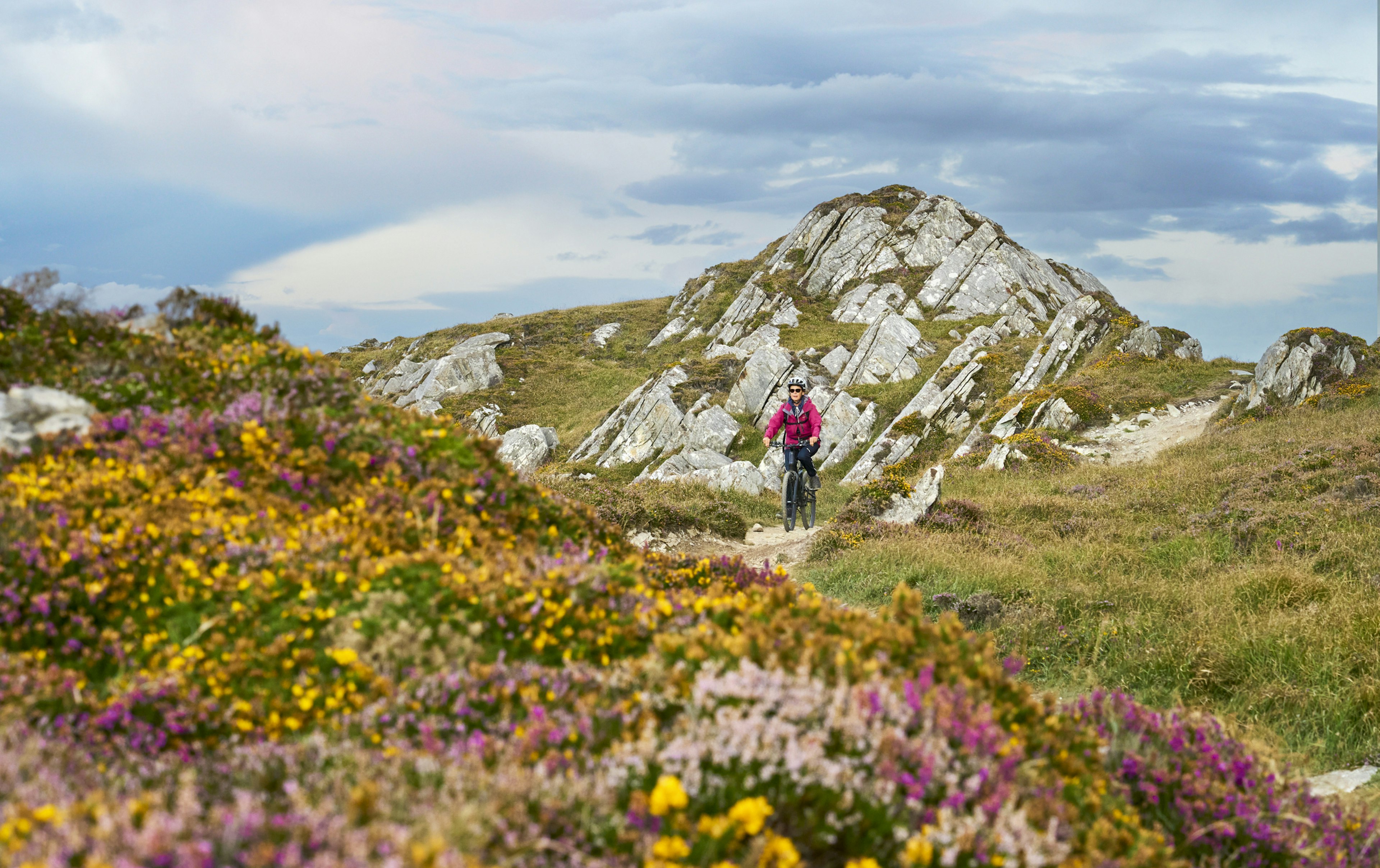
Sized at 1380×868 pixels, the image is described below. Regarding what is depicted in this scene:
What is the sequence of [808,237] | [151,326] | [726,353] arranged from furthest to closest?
[808,237] < [726,353] < [151,326]

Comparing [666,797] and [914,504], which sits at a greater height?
[666,797]

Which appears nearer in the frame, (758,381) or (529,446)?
(758,381)

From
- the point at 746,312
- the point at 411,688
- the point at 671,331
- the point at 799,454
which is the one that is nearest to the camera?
the point at 411,688

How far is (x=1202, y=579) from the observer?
1159cm

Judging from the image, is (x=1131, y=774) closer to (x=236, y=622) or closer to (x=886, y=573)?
(x=236, y=622)

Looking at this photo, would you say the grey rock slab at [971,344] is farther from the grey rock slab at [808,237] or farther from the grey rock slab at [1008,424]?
the grey rock slab at [808,237]

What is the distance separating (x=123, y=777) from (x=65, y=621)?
151cm

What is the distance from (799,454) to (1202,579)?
8.90 metres

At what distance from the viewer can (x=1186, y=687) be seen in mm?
8305

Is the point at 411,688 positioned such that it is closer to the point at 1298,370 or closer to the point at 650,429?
the point at 1298,370

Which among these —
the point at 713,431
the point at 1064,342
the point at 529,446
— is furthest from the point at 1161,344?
the point at 529,446

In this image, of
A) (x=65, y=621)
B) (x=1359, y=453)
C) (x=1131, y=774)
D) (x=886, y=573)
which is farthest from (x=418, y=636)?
(x=1359, y=453)


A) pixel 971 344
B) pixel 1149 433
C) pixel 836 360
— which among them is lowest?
pixel 1149 433

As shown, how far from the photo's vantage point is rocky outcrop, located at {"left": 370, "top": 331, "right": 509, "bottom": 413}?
2325 inches
